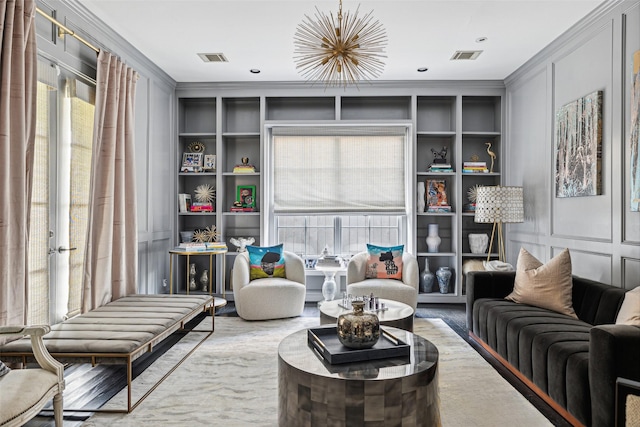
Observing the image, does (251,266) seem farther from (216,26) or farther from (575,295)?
(575,295)

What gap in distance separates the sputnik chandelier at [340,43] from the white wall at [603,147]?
65.6 inches

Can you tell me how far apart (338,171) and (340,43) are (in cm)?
256

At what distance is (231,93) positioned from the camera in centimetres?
538

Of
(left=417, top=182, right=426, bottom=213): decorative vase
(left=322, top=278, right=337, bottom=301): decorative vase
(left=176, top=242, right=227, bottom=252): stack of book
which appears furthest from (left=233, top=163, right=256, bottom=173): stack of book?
(left=417, top=182, right=426, bottom=213): decorative vase

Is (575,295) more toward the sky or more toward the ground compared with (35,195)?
more toward the ground

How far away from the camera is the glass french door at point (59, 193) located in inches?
116

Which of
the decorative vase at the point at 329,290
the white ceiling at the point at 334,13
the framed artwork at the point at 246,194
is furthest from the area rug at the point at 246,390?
the white ceiling at the point at 334,13

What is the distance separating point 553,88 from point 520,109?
30.2 inches

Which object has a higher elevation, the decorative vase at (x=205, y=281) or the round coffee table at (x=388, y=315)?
the round coffee table at (x=388, y=315)

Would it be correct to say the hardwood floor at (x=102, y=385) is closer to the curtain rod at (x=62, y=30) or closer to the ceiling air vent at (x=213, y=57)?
the curtain rod at (x=62, y=30)

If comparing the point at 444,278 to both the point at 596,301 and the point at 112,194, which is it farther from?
the point at 112,194

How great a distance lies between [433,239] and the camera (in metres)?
5.36

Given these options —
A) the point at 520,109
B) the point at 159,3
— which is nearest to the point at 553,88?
the point at 520,109

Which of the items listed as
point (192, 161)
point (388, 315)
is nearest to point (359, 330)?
point (388, 315)
